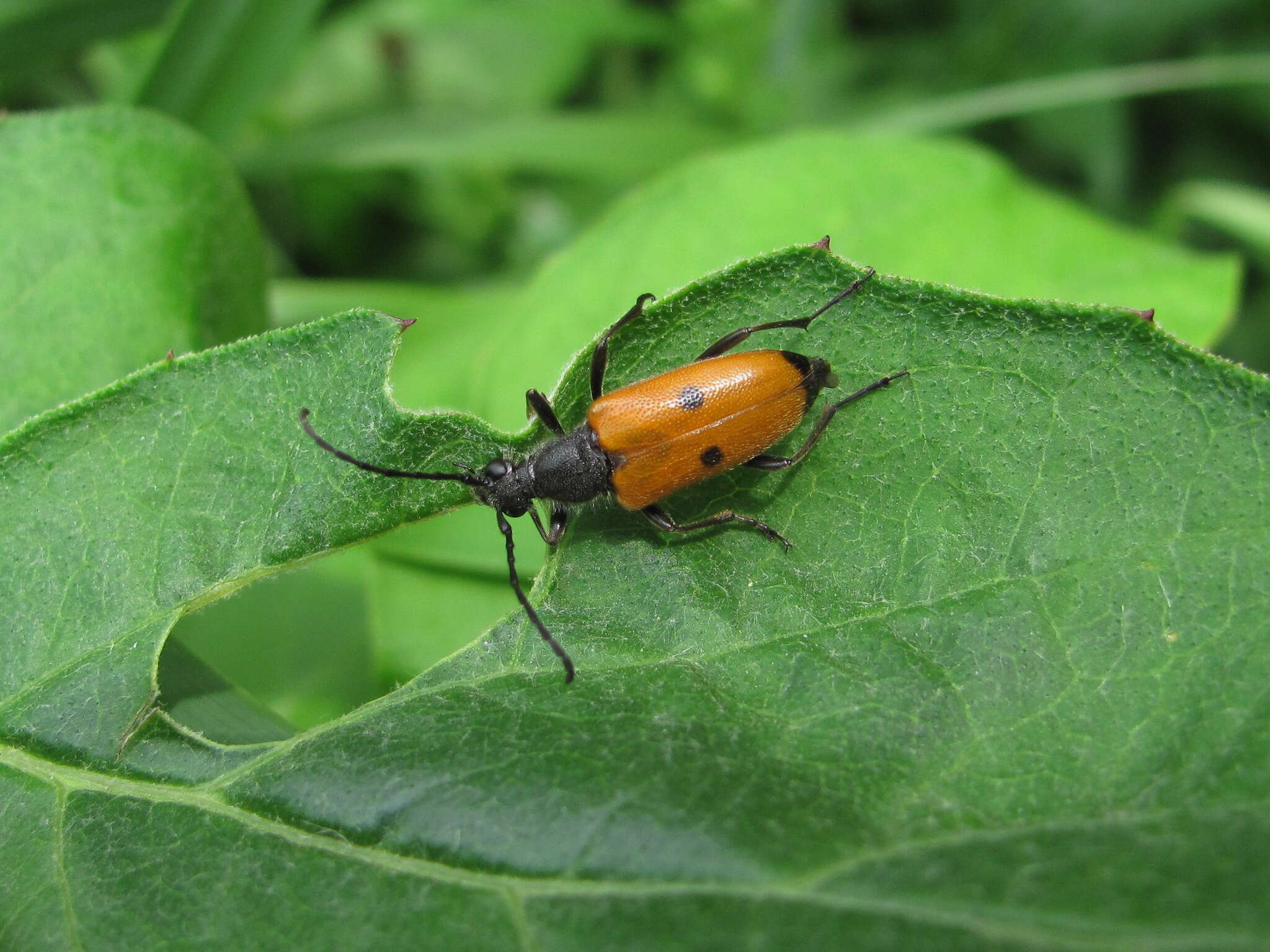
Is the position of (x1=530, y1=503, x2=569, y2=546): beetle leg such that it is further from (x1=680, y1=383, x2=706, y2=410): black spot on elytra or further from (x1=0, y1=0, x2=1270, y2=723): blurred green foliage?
(x1=0, y1=0, x2=1270, y2=723): blurred green foliage

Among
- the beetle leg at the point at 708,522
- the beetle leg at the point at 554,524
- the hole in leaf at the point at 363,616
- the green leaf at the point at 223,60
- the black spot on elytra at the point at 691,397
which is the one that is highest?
the green leaf at the point at 223,60

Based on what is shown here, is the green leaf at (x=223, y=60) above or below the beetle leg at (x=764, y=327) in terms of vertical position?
above

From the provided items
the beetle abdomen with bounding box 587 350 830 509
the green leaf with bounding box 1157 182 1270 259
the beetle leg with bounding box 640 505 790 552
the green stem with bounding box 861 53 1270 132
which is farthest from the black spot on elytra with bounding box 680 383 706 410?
the green leaf with bounding box 1157 182 1270 259

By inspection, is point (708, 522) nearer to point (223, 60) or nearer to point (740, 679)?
point (740, 679)

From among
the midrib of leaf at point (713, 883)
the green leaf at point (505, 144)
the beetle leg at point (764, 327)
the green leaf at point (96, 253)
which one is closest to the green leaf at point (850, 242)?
the beetle leg at point (764, 327)

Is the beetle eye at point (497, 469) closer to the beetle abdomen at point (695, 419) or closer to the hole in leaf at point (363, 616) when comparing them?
the beetle abdomen at point (695, 419)

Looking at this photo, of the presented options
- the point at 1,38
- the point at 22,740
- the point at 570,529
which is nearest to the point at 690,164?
the point at 570,529

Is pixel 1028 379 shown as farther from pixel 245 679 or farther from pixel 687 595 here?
pixel 245 679
